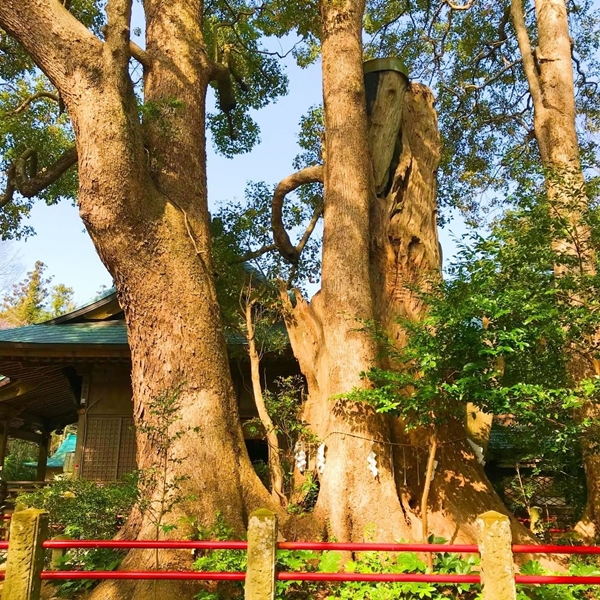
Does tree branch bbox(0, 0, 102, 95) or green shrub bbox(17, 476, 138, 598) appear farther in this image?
tree branch bbox(0, 0, 102, 95)

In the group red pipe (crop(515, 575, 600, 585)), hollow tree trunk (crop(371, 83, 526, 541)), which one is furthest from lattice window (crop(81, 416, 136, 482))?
red pipe (crop(515, 575, 600, 585))

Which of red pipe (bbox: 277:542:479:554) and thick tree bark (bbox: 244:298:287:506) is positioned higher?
thick tree bark (bbox: 244:298:287:506)

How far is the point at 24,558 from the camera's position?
3705 mm

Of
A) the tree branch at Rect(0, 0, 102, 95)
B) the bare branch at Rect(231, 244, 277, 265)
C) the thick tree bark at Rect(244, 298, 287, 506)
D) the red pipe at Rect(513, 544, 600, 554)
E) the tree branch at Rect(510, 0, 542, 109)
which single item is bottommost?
the red pipe at Rect(513, 544, 600, 554)

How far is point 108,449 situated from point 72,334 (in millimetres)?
2072

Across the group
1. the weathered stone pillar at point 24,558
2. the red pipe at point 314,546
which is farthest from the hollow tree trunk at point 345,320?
the weathered stone pillar at point 24,558

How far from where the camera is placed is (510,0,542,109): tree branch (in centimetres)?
852

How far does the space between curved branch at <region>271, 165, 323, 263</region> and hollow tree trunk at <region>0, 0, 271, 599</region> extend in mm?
2753

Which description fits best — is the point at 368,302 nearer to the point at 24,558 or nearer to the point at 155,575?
the point at 155,575

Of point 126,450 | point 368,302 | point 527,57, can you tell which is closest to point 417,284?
point 368,302

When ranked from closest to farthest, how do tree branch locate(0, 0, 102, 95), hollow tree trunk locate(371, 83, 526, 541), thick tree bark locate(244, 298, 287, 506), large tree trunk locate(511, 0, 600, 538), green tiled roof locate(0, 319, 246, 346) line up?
tree branch locate(0, 0, 102, 95) < hollow tree trunk locate(371, 83, 526, 541) < large tree trunk locate(511, 0, 600, 538) < thick tree bark locate(244, 298, 287, 506) < green tiled roof locate(0, 319, 246, 346)

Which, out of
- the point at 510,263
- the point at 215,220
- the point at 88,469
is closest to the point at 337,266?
the point at 510,263

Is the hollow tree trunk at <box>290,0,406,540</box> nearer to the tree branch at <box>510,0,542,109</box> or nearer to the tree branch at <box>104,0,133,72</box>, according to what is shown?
the tree branch at <box>104,0,133,72</box>

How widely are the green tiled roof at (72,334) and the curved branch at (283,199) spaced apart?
9.98 feet
